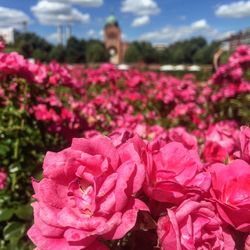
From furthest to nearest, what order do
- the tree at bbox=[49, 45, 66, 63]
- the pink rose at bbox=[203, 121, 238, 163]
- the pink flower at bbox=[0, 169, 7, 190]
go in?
the tree at bbox=[49, 45, 66, 63] < the pink flower at bbox=[0, 169, 7, 190] < the pink rose at bbox=[203, 121, 238, 163]

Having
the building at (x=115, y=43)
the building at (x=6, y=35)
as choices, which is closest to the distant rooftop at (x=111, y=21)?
the building at (x=115, y=43)

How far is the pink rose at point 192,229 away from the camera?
2.17ft

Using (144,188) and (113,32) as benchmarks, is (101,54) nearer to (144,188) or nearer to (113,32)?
(113,32)

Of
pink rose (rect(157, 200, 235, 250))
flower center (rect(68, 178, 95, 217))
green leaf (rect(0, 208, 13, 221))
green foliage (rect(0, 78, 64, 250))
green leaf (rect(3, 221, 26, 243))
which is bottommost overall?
green leaf (rect(3, 221, 26, 243))

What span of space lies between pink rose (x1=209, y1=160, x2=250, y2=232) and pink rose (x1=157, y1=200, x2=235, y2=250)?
0.07ft

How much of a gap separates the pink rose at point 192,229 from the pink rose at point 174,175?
28 mm

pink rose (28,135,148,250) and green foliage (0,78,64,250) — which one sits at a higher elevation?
pink rose (28,135,148,250)

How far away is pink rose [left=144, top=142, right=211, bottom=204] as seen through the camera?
71 cm

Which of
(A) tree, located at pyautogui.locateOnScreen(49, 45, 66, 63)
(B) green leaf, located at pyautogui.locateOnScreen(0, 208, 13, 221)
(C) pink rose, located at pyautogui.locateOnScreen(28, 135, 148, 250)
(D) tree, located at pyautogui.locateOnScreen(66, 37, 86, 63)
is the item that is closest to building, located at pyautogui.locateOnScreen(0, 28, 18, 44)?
(B) green leaf, located at pyautogui.locateOnScreen(0, 208, 13, 221)

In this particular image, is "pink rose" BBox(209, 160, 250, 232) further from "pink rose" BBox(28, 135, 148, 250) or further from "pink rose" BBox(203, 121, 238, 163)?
"pink rose" BBox(203, 121, 238, 163)

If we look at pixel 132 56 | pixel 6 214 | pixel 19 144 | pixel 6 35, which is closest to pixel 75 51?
pixel 132 56

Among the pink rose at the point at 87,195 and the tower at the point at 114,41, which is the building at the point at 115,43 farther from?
the pink rose at the point at 87,195

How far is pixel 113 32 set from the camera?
72.8 metres

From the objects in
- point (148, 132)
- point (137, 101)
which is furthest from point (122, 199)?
point (137, 101)
